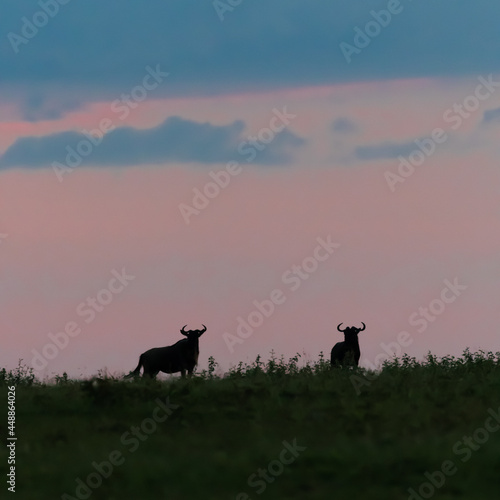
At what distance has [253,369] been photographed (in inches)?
876

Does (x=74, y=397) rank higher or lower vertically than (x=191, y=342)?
lower

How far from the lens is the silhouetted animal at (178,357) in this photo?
28.4 m

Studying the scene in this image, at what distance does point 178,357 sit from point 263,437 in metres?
14.1

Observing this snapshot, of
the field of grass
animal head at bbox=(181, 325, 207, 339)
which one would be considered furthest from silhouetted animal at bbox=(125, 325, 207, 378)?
the field of grass

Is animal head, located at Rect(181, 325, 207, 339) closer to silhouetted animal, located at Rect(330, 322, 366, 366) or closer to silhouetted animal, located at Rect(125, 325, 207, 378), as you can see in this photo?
silhouetted animal, located at Rect(125, 325, 207, 378)

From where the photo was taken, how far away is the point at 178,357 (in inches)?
1121

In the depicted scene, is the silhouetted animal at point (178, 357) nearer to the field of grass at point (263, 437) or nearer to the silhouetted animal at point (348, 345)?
the silhouetted animal at point (348, 345)

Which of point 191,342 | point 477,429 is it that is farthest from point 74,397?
point 191,342

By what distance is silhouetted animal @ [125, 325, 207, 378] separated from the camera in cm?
2844

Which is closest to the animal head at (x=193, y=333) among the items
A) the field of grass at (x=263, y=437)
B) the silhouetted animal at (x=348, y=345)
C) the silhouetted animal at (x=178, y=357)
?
the silhouetted animal at (x=178, y=357)

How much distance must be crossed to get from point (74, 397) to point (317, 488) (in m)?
7.00

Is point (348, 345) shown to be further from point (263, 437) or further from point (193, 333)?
point (263, 437)

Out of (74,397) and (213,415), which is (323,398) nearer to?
(213,415)

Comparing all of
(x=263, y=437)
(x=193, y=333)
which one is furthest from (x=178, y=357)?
(x=263, y=437)
